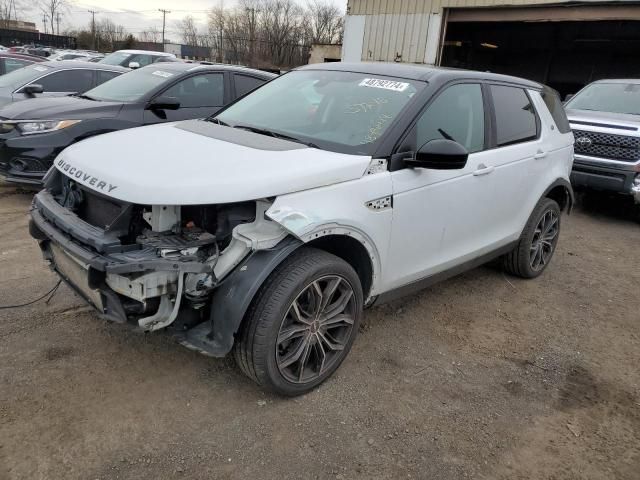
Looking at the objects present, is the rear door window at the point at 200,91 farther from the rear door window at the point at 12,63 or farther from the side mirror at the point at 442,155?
the rear door window at the point at 12,63

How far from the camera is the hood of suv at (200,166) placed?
2.51 meters

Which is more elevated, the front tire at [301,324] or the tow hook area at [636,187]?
the tow hook area at [636,187]

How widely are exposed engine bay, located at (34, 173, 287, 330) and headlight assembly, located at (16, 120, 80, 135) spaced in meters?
3.55

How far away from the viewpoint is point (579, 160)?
7.71 m

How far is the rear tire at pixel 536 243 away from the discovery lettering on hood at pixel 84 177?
3490 millimetres

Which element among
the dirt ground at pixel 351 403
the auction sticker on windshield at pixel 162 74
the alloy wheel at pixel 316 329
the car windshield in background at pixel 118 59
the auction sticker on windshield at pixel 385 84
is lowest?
the dirt ground at pixel 351 403

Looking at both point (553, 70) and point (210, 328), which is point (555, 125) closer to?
point (210, 328)

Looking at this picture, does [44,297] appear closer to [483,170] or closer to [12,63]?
[483,170]

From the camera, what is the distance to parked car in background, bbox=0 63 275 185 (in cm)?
568

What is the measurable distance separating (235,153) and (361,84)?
47.2 inches

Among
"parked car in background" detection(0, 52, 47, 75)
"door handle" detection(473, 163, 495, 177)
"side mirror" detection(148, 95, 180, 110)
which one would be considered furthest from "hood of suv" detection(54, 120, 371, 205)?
"parked car in background" detection(0, 52, 47, 75)

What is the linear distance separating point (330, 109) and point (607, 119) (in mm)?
5965

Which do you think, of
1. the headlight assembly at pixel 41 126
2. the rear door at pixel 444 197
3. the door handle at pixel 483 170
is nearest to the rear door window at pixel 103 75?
the headlight assembly at pixel 41 126

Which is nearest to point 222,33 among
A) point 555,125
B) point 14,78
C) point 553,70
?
point 553,70
